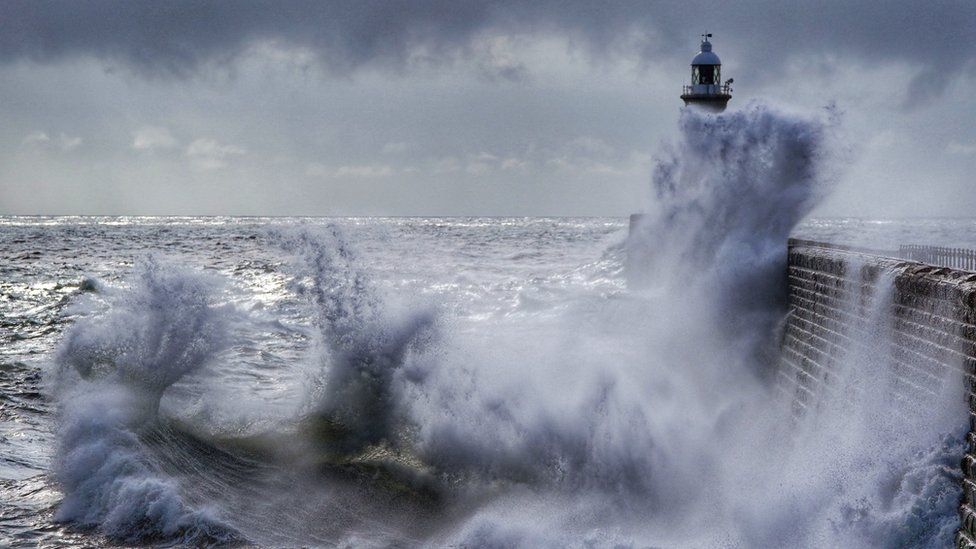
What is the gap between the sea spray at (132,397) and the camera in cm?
760

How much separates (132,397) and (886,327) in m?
7.90

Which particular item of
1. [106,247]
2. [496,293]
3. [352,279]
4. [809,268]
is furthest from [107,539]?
[106,247]

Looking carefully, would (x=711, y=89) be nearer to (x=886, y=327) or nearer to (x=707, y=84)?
(x=707, y=84)

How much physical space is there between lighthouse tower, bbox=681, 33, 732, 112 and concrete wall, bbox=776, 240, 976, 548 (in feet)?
40.6

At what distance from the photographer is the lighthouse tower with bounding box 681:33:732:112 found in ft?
74.3

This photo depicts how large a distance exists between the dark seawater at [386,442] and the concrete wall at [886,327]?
433 millimetres

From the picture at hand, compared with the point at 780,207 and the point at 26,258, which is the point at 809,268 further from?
the point at 26,258

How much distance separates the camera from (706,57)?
23.0 m

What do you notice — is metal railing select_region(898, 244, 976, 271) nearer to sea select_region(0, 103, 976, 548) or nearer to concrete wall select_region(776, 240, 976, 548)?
concrete wall select_region(776, 240, 976, 548)

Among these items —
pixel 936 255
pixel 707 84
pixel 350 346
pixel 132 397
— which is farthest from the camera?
pixel 707 84

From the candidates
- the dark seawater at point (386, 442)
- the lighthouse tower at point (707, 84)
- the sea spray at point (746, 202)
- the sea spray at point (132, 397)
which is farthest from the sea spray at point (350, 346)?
the lighthouse tower at point (707, 84)

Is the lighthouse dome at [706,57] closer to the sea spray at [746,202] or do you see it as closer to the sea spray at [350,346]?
the sea spray at [746,202]

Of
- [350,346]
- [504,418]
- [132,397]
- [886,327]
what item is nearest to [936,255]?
[886,327]

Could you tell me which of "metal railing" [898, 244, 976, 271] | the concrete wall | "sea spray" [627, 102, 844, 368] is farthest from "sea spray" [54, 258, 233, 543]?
"metal railing" [898, 244, 976, 271]
